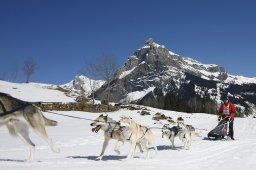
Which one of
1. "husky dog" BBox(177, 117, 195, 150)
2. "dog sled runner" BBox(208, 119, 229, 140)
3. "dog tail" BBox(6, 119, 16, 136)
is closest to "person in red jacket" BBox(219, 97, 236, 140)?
"dog sled runner" BBox(208, 119, 229, 140)

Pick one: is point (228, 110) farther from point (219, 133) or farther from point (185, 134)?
point (185, 134)

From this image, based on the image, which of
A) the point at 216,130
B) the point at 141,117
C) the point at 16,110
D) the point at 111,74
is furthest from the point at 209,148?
the point at 111,74

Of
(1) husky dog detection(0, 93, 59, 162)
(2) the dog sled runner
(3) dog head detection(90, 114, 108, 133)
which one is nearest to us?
(1) husky dog detection(0, 93, 59, 162)

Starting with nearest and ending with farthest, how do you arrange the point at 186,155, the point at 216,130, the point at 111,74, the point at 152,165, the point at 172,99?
the point at 152,165, the point at 186,155, the point at 216,130, the point at 111,74, the point at 172,99

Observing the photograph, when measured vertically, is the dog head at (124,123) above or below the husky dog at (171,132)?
above

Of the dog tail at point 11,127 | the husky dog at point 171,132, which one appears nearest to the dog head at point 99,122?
the dog tail at point 11,127

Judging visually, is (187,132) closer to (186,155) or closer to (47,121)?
(186,155)

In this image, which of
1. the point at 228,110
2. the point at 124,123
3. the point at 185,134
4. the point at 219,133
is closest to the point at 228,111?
the point at 228,110

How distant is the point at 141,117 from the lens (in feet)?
107

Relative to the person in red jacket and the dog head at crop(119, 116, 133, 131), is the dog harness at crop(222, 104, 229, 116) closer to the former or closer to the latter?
the person in red jacket

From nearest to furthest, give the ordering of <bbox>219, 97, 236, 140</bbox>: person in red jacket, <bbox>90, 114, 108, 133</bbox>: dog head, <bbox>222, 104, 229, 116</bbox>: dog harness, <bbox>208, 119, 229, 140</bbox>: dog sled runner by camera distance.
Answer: <bbox>90, 114, 108, 133</bbox>: dog head
<bbox>208, 119, 229, 140</bbox>: dog sled runner
<bbox>219, 97, 236, 140</bbox>: person in red jacket
<bbox>222, 104, 229, 116</bbox>: dog harness

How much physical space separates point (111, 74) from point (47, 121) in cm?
5511

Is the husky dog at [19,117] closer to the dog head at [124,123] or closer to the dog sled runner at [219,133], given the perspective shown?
the dog head at [124,123]

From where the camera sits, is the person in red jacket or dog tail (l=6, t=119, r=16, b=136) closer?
dog tail (l=6, t=119, r=16, b=136)
